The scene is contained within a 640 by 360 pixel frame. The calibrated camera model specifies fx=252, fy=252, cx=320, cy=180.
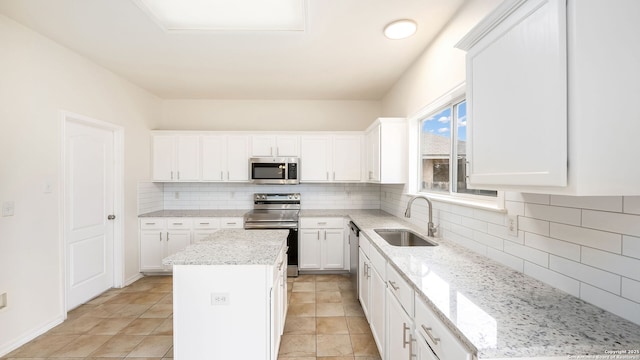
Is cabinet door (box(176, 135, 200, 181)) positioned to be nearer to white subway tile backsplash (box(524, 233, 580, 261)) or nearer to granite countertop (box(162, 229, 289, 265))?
granite countertop (box(162, 229, 289, 265))

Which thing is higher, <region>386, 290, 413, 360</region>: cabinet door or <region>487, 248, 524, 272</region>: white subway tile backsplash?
<region>487, 248, 524, 272</region>: white subway tile backsplash

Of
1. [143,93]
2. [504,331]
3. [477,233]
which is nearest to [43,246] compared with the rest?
[143,93]

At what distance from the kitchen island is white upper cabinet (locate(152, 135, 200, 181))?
8.51 feet

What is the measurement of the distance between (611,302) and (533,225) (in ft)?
1.38

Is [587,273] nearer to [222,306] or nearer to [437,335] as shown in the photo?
[437,335]

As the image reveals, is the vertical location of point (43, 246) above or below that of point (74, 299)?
above

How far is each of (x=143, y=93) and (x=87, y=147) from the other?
1.25 meters

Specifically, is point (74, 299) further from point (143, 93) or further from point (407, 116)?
point (407, 116)

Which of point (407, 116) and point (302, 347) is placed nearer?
point (302, 347)

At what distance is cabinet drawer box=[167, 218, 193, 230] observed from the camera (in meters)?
3.58

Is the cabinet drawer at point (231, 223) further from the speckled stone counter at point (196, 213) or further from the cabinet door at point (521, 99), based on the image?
the cabinet door at point (521, 99)

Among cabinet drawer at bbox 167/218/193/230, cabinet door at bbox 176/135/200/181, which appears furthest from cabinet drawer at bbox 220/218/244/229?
cabinet door at bbox 176/135/200/181

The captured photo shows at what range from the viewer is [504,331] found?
84cm

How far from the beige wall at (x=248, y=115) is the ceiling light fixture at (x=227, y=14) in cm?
198
